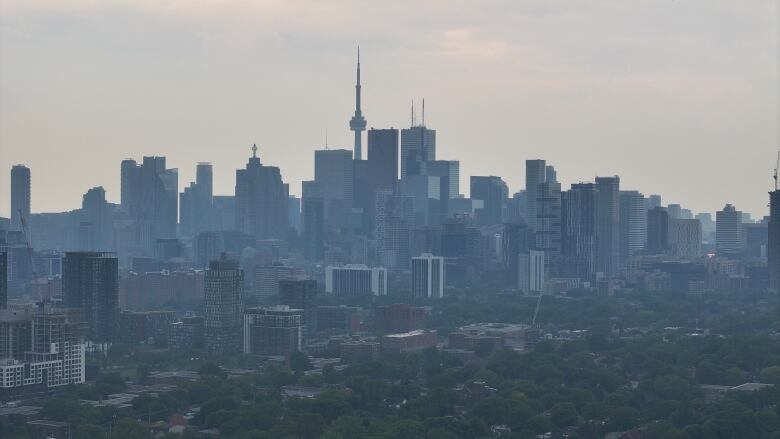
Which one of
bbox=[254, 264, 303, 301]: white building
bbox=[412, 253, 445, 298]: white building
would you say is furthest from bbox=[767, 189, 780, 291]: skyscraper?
bbox=[254, 264, 303, 301]: white building

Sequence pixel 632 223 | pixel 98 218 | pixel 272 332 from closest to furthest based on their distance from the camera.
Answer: pixel 272 332, pixel 632 223, pixel 98 218

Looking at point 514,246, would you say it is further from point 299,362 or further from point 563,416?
point 563,416

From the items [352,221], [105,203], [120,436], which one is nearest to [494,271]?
[352,221]

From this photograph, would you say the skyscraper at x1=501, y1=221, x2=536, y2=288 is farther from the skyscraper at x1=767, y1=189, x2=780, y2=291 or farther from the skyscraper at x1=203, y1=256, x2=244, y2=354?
the skyscraper at x1=203, y1=256, x2=244, y2=354

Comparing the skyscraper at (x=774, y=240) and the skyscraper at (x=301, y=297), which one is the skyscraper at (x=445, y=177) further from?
the skyscraper at (x=301, y=297)

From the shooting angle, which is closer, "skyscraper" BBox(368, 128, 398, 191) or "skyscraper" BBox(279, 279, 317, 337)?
"skyscraper" BBox(279, 279, 317, 337)

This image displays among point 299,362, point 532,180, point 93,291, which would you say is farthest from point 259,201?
point 299,362
